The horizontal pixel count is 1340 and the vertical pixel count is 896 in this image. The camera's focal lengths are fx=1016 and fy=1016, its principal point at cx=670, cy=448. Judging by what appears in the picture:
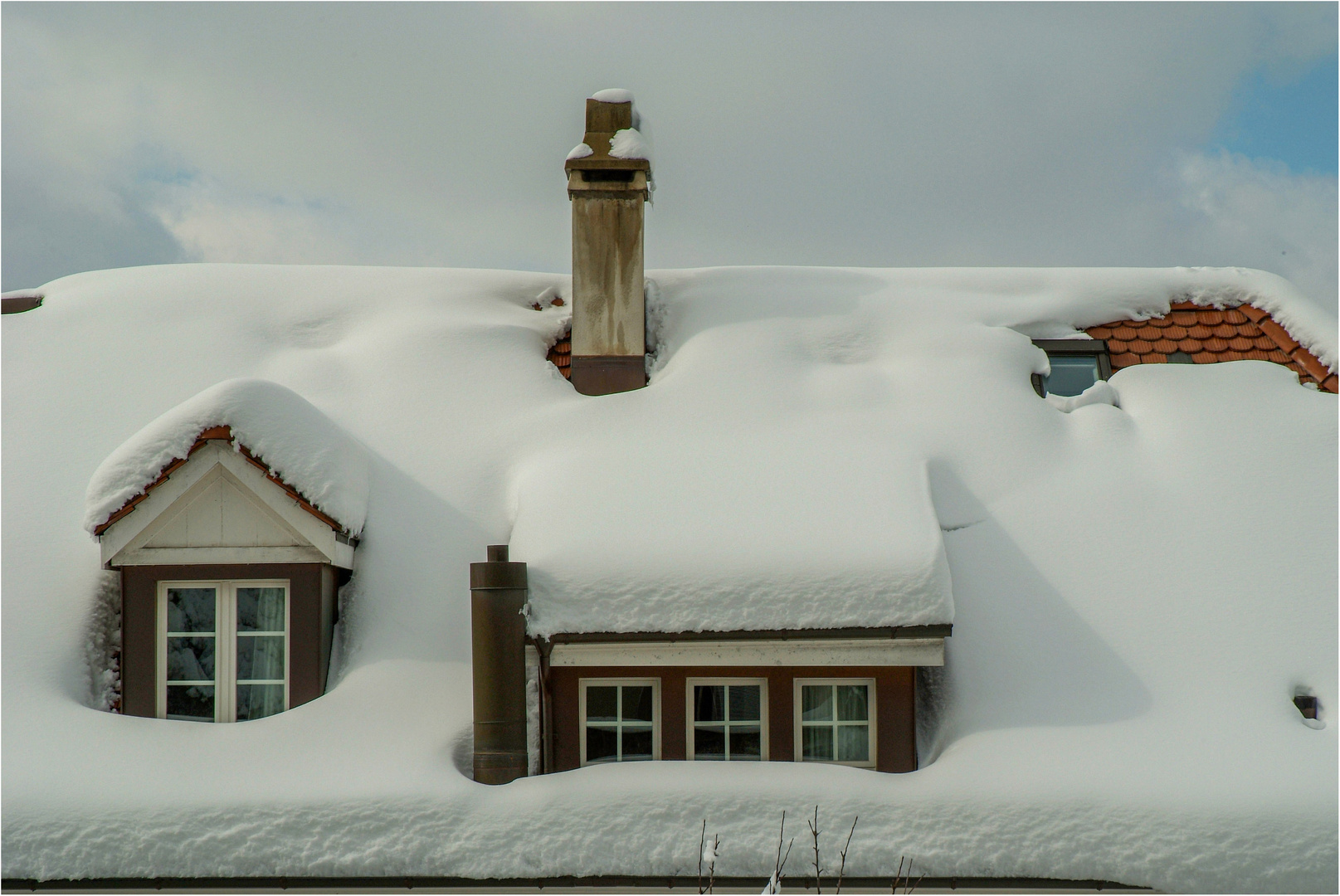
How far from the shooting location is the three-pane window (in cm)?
664

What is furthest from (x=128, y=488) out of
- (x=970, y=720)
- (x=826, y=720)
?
(x=970, y=720)

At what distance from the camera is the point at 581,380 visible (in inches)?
360

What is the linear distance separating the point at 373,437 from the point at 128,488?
2053mm

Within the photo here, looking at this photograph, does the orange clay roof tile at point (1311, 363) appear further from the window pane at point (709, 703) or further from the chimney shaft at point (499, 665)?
the chimney shaft at point (499, 665)

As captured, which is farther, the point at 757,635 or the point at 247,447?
A: the point at 247,447

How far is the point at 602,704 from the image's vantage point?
265 inches

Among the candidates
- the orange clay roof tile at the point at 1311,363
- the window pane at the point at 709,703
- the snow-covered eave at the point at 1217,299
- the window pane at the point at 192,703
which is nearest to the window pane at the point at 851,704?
the window pane at the point at 709,703

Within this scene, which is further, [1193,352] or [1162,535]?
[1193,352]

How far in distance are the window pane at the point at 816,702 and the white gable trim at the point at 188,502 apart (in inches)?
130

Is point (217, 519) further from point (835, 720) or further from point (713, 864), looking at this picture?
point (713, 864)

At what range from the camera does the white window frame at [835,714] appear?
6.58 m

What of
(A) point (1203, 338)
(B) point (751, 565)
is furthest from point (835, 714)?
(A) point (1203, 338)

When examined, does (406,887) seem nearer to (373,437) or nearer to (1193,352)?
(373,437)

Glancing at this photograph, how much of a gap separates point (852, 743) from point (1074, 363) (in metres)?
4.80
